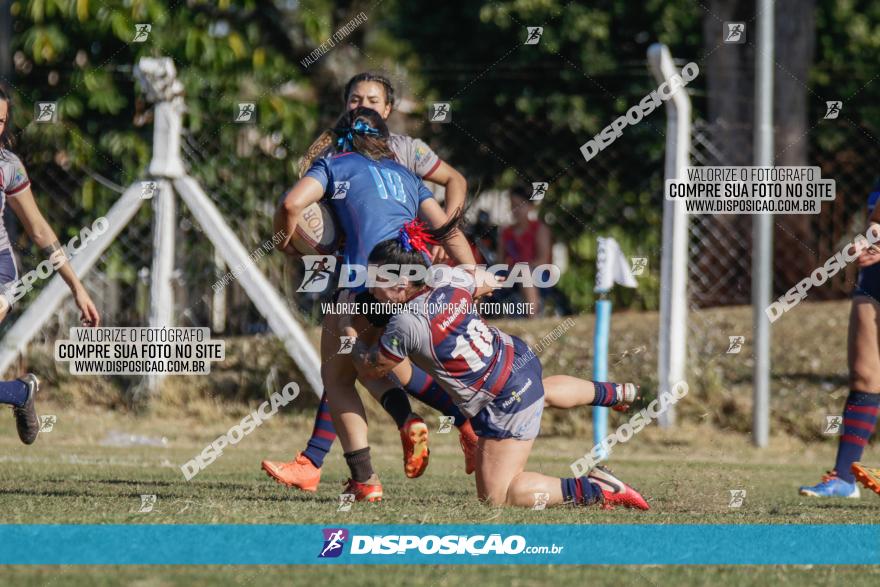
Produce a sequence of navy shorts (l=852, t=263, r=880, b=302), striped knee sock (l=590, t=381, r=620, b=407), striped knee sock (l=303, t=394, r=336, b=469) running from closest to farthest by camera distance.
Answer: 1. striped knee sock (l=590, t=381, r=620, b=407)
2. striped knee sock (l=303, t=394, r=336, b=469)
3. navy shorts (l=852, t=263, r=880, b=302)

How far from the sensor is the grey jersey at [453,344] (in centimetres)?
557

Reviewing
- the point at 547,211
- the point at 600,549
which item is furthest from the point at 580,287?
the point at 600,549

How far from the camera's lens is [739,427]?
10.8 m

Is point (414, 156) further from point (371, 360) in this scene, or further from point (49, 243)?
point (49, 243)

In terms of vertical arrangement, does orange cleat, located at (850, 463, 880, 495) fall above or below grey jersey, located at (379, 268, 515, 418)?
below

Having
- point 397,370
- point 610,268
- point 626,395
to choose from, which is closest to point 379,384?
point 397,370

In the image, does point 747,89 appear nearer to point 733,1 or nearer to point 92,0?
point 733,1

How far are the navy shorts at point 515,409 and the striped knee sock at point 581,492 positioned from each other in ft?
0.96

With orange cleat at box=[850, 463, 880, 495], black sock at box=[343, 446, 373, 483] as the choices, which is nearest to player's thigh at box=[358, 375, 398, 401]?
black sock at box=[343, 446, 373, 483]

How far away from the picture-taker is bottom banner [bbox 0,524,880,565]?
409cm

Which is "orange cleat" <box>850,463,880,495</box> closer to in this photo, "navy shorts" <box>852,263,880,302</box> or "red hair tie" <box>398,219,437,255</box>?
"navy shorts" <box>852,263,880,302</box>

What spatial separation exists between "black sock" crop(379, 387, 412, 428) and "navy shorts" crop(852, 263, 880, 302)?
2648mm

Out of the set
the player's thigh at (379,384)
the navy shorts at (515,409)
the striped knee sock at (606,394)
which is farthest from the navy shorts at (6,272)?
the striped knee sock at (606,394)

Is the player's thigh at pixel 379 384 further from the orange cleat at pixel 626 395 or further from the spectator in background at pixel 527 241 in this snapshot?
the spectator in background at pixel 527 241
